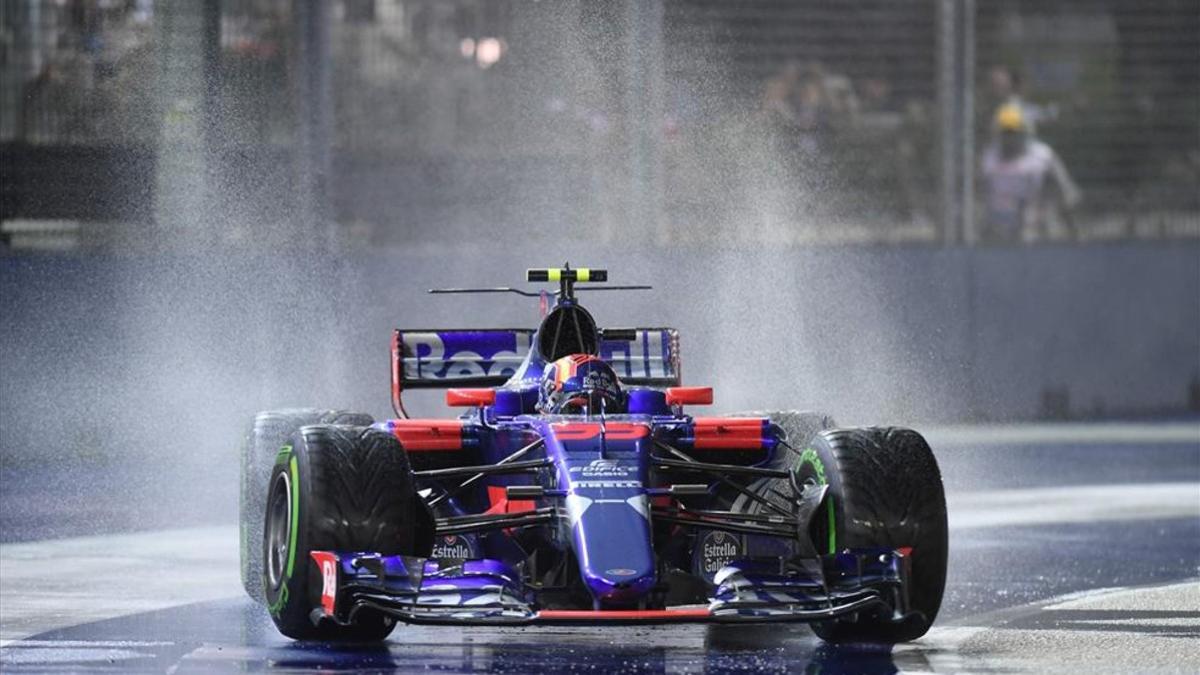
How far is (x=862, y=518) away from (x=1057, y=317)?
512 inches

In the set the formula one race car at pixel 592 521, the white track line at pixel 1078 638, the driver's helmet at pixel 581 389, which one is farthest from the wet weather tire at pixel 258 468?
the white track line at pixel 1078 638

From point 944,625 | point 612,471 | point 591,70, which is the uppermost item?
point 591,70

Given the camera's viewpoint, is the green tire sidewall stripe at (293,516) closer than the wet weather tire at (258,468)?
Yes

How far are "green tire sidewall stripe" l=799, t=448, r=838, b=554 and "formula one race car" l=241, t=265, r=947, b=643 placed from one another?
0.05 feet

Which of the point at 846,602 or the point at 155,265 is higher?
the point at 155,265

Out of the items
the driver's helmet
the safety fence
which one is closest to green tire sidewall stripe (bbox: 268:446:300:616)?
the driver's helmet

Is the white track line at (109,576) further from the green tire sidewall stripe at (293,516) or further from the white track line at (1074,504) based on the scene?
the white track line at (1074,504)

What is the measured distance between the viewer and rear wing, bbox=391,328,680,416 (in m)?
13.1

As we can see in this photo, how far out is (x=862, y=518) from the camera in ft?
33.8

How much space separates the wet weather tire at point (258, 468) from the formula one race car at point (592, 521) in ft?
0.23

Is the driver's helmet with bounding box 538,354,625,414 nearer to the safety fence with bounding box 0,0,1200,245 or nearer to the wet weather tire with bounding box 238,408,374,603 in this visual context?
the wet weather tire with bounding box 238,408,374,603

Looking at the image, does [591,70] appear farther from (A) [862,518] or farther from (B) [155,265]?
(A) [862,518]

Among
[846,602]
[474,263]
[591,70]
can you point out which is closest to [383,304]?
[474,263]

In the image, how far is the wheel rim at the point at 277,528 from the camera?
1052 cm
